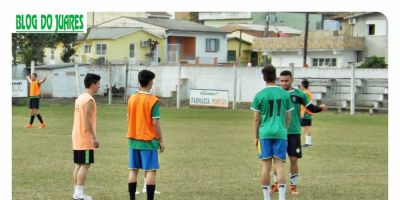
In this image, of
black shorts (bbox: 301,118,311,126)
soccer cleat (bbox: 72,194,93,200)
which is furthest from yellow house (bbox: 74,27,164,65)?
soccer cleat (bbox: 72,194,93,200)

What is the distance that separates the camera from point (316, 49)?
1170 inches

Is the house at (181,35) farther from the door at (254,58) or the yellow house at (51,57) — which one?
the yellow house at (51,57)

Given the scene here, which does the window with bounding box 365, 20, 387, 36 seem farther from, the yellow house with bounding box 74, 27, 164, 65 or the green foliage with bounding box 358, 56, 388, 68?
the yellow house with bounding box 74, 27, 164, 65

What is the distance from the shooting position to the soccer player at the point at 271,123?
460 inches

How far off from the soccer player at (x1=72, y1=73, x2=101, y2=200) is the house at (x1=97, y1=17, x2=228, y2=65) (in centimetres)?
432

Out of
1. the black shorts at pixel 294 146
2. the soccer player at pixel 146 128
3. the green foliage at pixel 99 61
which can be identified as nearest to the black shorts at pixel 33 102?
the green foliage at pixel 99 61

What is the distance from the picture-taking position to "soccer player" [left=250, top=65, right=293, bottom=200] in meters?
11.7

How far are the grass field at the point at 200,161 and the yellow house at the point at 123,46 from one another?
6.32ft

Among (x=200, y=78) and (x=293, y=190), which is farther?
(x=200, y=78)

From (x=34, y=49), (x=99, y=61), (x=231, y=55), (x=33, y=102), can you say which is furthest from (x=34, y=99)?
(x=34, y=49)

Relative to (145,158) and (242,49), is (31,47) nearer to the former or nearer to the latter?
(242,49)

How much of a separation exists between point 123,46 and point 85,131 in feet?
31.8

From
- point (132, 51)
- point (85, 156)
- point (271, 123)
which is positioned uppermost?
point (132, 51)
